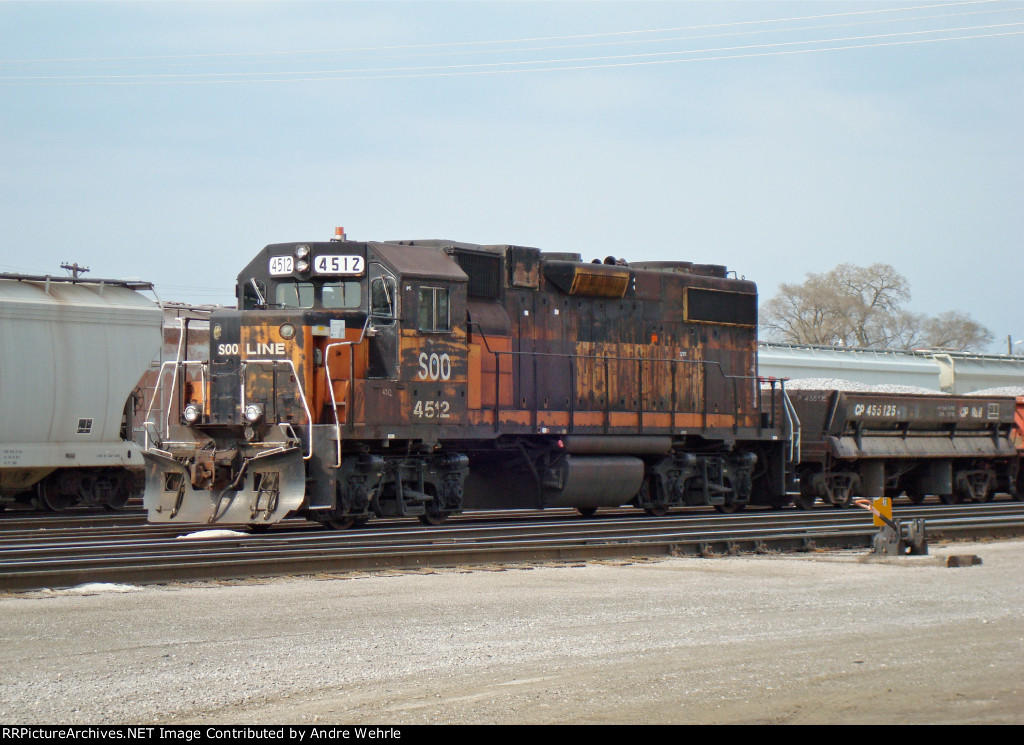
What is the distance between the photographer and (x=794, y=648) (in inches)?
256

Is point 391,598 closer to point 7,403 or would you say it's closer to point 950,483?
point 7,403

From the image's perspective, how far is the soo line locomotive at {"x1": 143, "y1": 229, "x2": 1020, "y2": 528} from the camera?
12961 mm

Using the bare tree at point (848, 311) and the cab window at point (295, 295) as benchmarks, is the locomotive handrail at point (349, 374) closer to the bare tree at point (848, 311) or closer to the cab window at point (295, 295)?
the cab window at point (295, 295)

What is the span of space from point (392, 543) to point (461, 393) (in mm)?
2948

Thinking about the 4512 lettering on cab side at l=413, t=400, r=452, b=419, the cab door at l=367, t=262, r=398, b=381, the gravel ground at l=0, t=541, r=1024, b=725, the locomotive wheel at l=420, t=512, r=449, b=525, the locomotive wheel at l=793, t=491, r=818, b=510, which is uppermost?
the cab door at l=367, t=262, r=398, b=381

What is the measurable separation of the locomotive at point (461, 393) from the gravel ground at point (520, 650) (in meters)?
3.69

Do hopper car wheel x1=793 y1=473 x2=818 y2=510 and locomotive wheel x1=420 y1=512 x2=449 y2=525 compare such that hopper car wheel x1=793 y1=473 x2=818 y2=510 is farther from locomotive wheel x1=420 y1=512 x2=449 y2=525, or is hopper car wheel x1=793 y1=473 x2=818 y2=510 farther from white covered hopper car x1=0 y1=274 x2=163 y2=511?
white covered hopper car x1=0 y1=274 x2=163 y2=511

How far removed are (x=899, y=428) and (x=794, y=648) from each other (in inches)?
585

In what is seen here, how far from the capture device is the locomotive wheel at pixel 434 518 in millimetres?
14344

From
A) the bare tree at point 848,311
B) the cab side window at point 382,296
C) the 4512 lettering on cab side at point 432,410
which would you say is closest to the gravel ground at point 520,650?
the 4512 lettering on cab side at point 432,410

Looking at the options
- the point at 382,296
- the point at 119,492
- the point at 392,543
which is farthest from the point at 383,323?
the point at 119,492

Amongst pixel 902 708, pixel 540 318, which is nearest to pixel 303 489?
pixel 540 318

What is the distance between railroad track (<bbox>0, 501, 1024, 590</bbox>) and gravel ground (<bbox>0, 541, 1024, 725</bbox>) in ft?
1.24

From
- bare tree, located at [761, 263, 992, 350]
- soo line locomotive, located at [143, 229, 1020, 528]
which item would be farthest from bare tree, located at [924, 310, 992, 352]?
soo line locomotive, located at [143, 229, 1020, 528]
